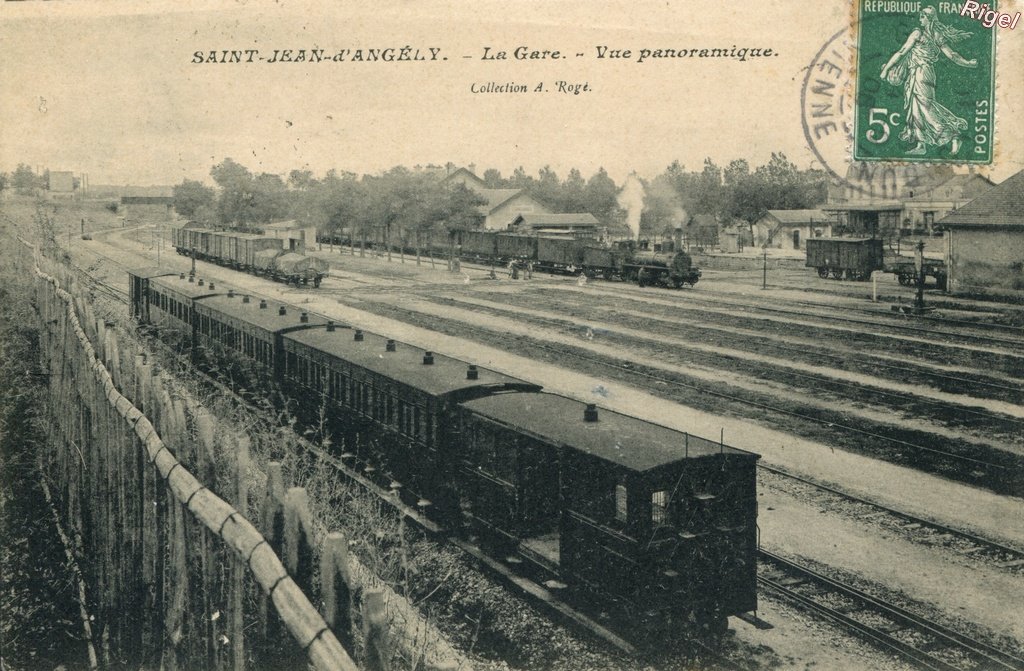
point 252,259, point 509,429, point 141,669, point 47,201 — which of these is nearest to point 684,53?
point 509,429

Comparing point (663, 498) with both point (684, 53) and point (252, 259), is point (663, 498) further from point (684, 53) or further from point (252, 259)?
point (252, 259)

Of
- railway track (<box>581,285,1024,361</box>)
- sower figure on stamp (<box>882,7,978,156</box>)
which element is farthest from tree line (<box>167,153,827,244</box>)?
sower figure on stamp (<box>882,7,978,156</box>)

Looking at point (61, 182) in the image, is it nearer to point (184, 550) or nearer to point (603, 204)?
point (184, 550)

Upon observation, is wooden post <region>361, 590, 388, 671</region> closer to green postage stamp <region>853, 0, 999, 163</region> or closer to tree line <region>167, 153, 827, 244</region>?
green postage stamp <region>853, 0, 999, 163</region>

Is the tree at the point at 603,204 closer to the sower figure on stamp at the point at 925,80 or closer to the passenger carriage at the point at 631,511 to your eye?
the sower figure on stamp at the point at 925,80

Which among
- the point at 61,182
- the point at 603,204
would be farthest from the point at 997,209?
the point at 603,204

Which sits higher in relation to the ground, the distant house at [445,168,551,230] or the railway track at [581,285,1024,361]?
the distant house at [445,168,551,230]
